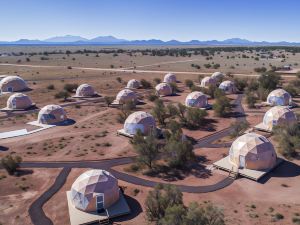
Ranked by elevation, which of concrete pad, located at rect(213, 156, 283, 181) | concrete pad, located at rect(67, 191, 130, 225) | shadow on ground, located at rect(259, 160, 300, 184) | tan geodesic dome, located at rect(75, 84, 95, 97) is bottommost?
concrete pad, located at rect(67, 191, 130, 225)

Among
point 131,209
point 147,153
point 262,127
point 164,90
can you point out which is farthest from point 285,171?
point 164,90

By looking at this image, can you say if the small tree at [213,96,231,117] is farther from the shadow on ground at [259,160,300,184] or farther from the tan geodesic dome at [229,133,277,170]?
the shadow on ground at [259,160,300,184]

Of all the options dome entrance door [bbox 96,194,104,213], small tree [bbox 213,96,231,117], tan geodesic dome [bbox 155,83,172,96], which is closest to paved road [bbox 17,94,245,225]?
dome entrance door [bbox 96,194,104,213]

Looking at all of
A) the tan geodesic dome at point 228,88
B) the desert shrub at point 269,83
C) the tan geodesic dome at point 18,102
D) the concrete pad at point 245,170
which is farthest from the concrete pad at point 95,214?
the desert shrub at point 269,83

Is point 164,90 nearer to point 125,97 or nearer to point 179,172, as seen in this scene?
point 125,97

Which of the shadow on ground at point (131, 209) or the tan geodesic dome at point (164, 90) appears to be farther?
the tan geodesic dome at point (164, 90)

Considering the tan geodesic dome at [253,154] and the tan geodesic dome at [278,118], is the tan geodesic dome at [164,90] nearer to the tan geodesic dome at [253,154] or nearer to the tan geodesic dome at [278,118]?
the tan geodesic dome at [278,118]
